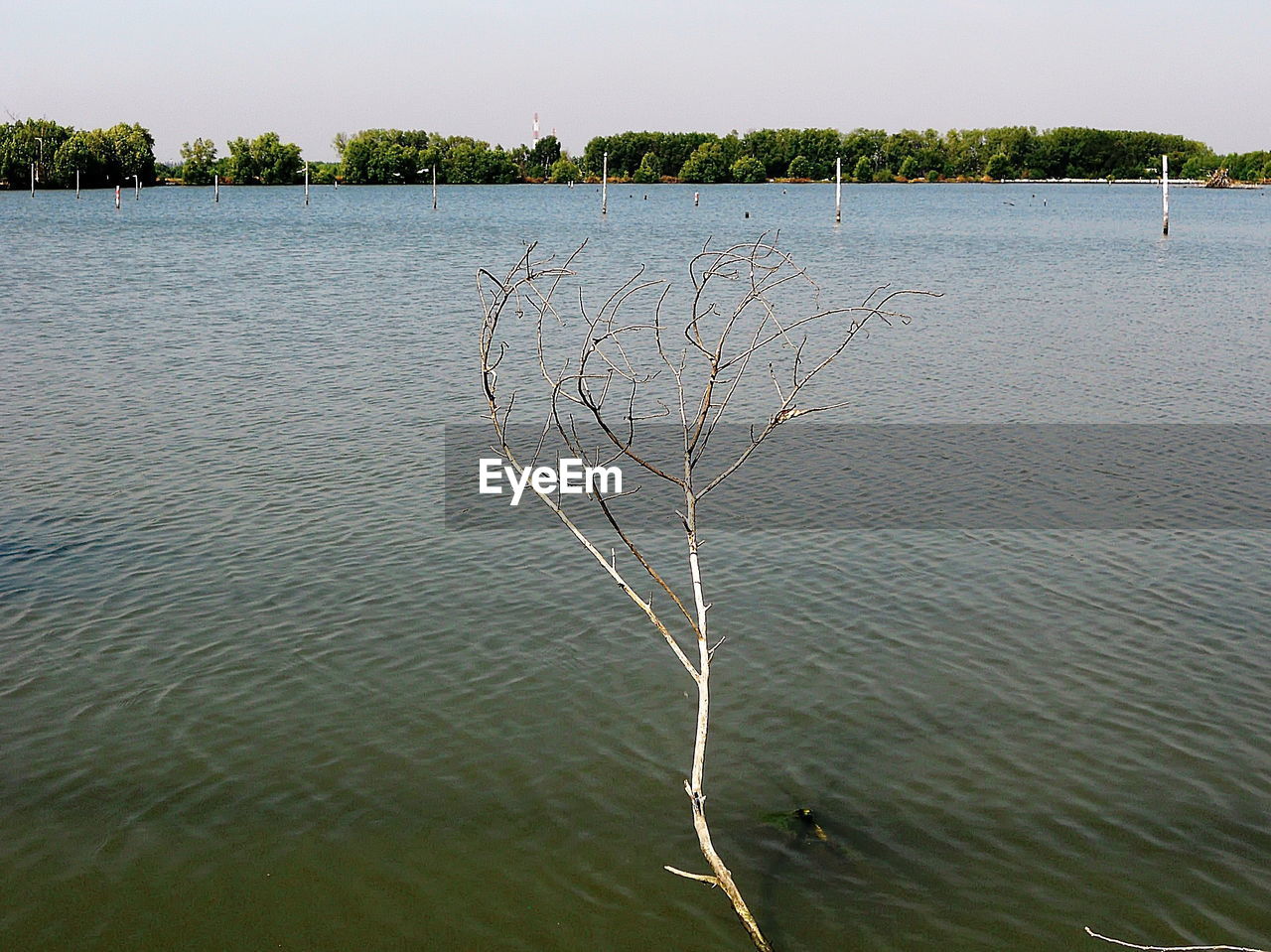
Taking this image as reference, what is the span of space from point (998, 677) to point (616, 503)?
760 cm

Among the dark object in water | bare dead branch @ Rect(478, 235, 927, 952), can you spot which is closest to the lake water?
the dark object in water

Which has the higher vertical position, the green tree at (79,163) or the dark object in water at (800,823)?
the green tree at (79,163)

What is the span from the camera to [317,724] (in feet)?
39.2

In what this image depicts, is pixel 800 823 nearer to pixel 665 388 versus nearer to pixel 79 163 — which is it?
pixel 665 388

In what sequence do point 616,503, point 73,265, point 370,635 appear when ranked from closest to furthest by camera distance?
point 370,635
point 616,503
point 73,265

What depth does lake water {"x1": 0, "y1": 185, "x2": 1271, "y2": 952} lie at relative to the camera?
928 cm

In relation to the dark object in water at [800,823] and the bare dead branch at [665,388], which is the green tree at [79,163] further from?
the dark object in water at [800,823]

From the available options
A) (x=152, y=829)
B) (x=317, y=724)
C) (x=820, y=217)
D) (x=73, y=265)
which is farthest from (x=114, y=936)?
(x=820, y=217)

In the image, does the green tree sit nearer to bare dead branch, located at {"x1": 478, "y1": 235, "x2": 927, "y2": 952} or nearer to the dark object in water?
bare dead branch, located at {"x1": 478, "y1": 235, "x2": 927, "y2": 952}

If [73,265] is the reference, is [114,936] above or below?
below

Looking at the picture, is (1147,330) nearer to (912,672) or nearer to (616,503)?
(616,503)

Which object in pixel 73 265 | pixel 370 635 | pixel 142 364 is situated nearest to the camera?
pixel 370 635

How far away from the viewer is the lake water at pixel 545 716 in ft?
30.5

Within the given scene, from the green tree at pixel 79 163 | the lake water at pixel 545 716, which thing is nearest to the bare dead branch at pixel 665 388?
the lake water at pixel 545 716
